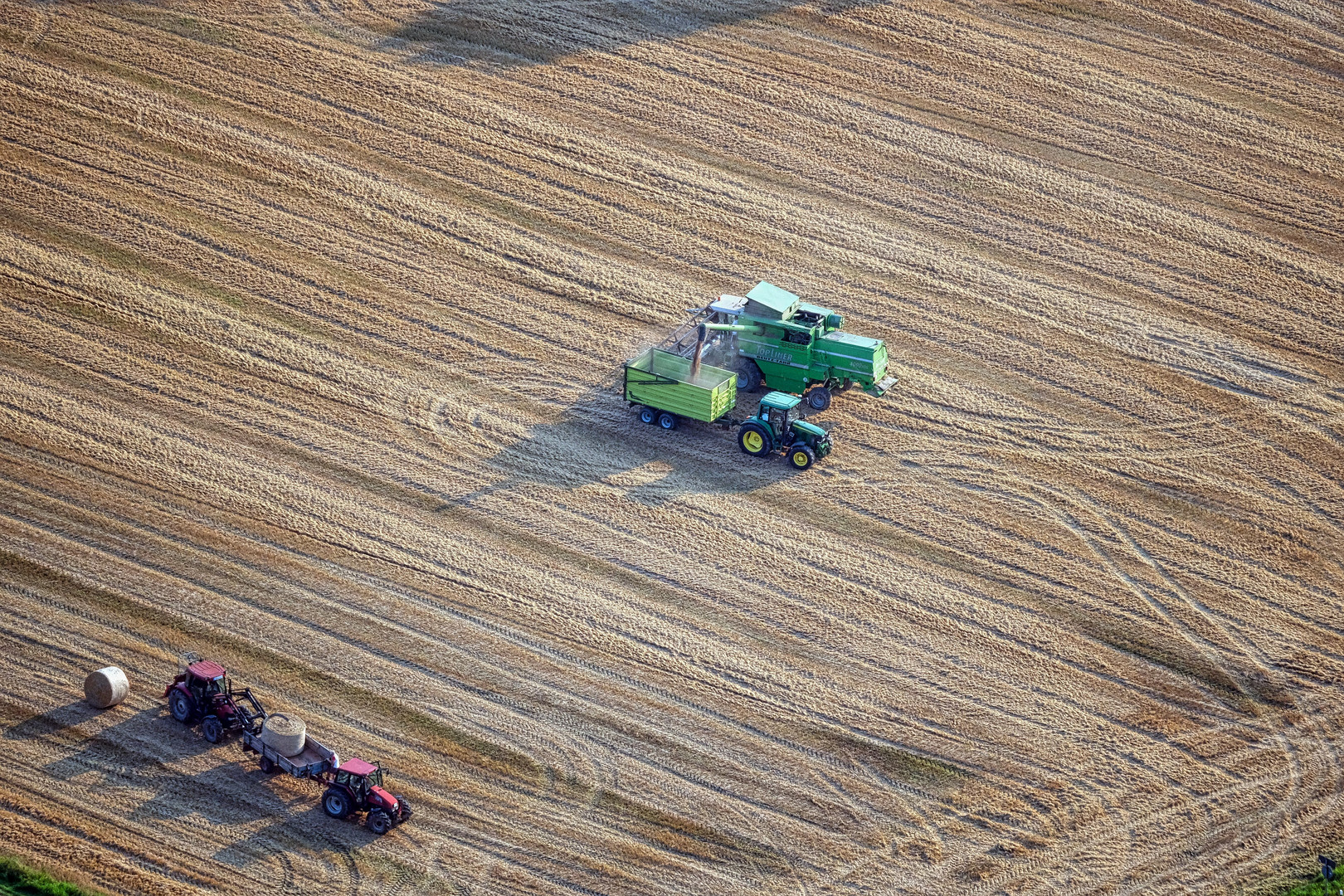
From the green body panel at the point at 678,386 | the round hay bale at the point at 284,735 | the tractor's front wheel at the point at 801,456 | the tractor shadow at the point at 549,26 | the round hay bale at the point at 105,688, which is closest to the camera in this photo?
the round hay bale at the point at 284,735

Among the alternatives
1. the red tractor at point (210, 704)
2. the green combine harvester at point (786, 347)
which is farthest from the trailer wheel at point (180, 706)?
the green combine harvester at point (786, 347)

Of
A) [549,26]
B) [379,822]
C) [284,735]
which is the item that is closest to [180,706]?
[284,735]

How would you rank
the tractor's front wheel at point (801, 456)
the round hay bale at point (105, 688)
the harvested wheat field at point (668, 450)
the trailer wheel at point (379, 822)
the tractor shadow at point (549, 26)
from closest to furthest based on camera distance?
the trailer wheel at point (379, 822), the harvested wheat field at point (668, 450), the round hay bale at point (105, 688), the tractor's front wheel at point (801, 456), the tractor shadow at point (549, 26)

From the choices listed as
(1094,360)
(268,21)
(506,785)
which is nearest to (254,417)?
(506,785)

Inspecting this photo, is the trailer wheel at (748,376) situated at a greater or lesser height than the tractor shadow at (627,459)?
greater

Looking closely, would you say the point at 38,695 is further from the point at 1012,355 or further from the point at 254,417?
the point at 1012,355

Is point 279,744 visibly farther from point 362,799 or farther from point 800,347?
point 800,347

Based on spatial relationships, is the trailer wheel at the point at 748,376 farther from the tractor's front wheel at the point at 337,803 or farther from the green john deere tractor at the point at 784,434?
the tractor's front wheel at the point at 337,803
